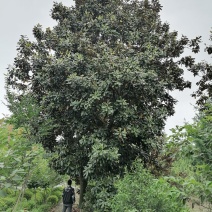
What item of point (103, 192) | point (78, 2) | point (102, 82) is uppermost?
point (78, 2)

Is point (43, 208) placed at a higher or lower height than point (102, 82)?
lower

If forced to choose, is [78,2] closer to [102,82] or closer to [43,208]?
[102,82]

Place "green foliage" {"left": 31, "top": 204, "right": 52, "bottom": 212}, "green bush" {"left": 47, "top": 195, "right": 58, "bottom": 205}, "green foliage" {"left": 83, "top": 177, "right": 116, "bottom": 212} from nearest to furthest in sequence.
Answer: "green foliage" {"left": 83, "top": 177, "right": 116, "bottom": 212}, "green foliage" {"left": 31, "top": 204, "right": 52, "bottom": 212}, "green bush" {"left": 47, "top": 195, "right": 58, "bottom": 205}

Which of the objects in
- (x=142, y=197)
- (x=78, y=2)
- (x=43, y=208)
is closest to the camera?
(x=142, y=197)

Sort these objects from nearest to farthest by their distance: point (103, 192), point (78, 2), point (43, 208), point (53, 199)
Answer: point (103, 192) → point (43, 208) → point (53, 199) → point (78, 2)

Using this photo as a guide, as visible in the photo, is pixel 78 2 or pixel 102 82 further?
pixel 78 2

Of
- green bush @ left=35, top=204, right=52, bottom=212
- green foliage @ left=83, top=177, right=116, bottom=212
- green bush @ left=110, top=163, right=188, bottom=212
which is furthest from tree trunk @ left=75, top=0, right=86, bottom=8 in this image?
green bush @ left=110, top=163, right=188, bottom=212

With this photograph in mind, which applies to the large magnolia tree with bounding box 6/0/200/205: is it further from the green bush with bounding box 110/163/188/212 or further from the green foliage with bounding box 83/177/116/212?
the green bush with bounding box 110/163/188/212

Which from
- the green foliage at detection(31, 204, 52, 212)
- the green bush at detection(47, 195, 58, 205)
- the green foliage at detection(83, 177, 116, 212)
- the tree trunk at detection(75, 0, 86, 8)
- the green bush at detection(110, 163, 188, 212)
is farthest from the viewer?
the tree trunk at detection(75, 0, 86, 8)

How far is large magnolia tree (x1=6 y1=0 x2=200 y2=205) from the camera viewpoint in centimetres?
1091

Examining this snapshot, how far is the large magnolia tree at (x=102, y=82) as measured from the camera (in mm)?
10914

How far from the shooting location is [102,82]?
1090 cm

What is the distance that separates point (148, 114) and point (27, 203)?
718 centimetres

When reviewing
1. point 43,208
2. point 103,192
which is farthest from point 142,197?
point 43,208
